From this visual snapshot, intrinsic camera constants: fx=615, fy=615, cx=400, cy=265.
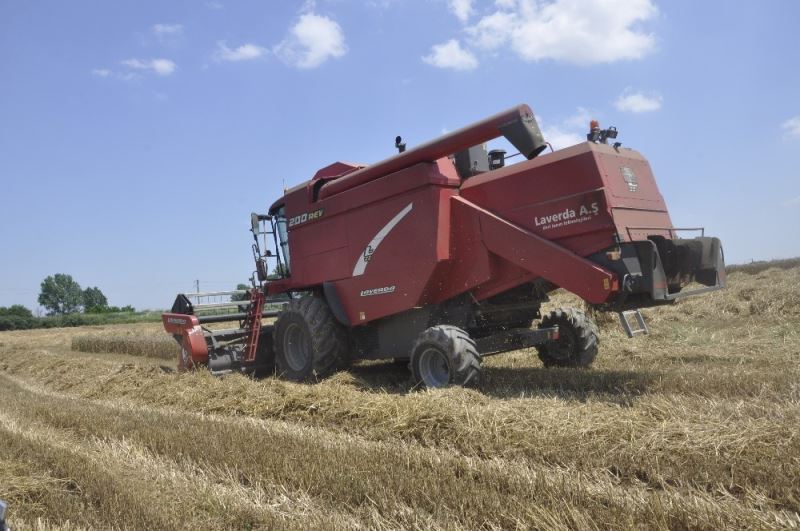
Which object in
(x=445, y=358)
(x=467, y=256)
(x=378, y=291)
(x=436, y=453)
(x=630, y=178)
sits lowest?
(x=436, y=453)

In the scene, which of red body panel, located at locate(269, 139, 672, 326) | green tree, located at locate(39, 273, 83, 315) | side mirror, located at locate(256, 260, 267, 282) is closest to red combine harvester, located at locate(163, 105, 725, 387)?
red body panel, located at locate(269, 139, 672, 326)

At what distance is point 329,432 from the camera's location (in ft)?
17.0

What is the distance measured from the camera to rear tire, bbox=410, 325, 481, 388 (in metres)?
6.27

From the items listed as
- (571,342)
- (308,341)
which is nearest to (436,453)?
(571,342)

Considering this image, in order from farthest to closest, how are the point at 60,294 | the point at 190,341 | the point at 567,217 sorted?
1. the point at 60,294
2. the point at 190,341
3. the point at 567,217

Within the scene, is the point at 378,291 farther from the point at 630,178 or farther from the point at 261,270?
the point at 630,178

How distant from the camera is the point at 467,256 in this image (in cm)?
689

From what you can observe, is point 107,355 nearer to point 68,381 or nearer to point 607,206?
point 68,381

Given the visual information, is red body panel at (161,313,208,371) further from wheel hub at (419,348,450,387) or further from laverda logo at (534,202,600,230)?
laverda logo at (534,202,600,230)

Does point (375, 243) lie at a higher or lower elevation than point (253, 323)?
higher

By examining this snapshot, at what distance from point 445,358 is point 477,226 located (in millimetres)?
1479

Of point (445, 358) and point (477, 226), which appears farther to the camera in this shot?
point (477, 226)

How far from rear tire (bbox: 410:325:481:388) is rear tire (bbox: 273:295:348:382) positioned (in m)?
1.76

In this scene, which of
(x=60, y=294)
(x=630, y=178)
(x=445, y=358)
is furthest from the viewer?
(x=60, y=294)
